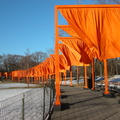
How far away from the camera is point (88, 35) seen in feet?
22.4

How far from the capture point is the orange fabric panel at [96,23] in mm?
6719

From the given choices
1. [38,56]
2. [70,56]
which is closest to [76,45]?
[70,56]

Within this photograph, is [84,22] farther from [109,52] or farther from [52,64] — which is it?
[52,64]

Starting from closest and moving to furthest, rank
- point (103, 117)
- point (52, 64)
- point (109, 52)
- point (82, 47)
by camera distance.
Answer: point (103, 117) < point (109, 52) < point (82, 47) < point (52, 64)

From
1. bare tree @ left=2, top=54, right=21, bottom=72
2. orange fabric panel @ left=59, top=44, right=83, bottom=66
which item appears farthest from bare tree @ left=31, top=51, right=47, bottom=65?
orange fabric panel @ left=59, top=44, right=83, bottom=66

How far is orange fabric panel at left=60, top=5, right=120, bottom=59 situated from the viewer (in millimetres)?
6719

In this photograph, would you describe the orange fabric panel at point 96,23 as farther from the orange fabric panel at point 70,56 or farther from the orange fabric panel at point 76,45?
the orange fabric panel at point 70,56

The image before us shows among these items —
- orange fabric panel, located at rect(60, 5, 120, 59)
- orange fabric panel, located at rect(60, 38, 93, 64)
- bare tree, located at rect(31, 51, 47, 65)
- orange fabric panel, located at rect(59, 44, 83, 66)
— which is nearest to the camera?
orange fabric panel, located at rect(60, 5, 120, 59)

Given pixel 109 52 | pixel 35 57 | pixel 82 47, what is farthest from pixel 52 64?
pixel 35 57

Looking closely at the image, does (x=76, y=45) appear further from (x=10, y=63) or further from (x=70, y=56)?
(x=10, y=63)

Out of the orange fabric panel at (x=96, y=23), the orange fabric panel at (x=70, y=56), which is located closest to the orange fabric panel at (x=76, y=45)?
the orange fabric panel at (x=70, y=56)

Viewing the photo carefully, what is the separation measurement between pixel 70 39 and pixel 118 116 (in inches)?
198

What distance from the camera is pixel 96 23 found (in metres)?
6.71

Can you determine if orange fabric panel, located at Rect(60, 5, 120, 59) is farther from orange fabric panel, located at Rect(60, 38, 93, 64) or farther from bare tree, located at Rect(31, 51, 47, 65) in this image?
bare tree, located at Rect(31, 51, 47, 65)
